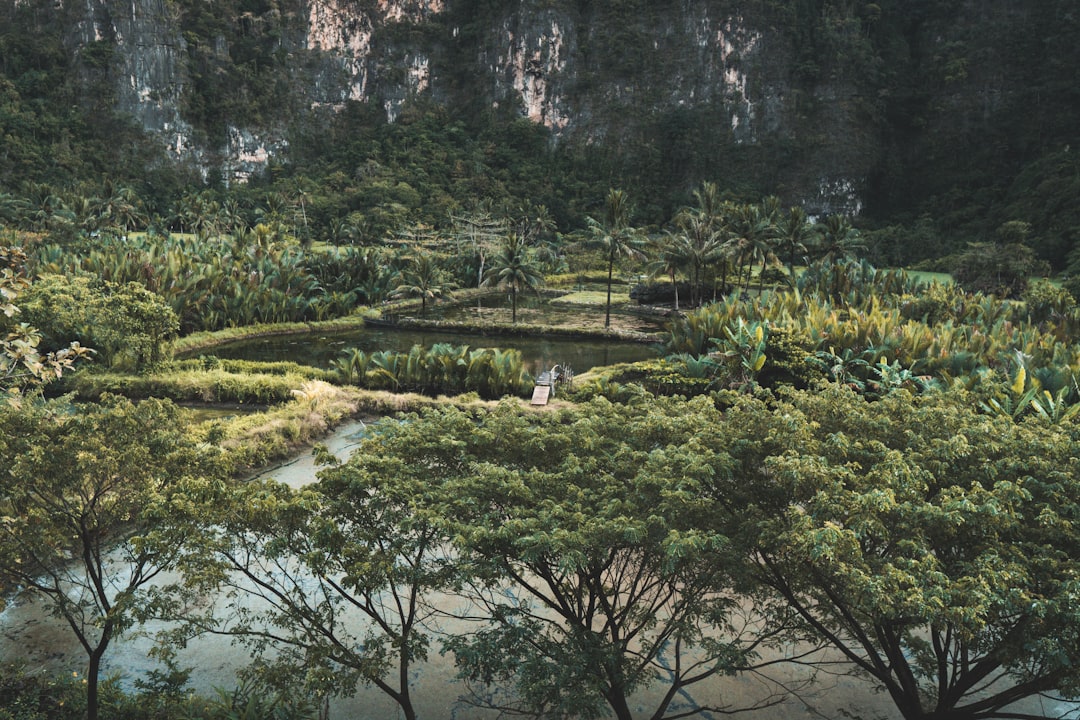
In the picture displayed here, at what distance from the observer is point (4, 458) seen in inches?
218

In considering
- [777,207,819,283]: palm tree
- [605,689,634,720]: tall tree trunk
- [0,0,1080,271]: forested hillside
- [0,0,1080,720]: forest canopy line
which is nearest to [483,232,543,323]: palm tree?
[0,0,1080,720]: forest canopy line

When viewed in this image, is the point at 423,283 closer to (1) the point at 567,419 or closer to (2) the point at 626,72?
(1) the point at 567,419

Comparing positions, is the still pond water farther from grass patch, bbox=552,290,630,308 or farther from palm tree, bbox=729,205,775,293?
grass patch, bbox=552,290,630,308

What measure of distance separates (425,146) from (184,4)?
37817 millimetres

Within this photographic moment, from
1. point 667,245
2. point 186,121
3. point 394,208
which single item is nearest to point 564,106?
point 394,208

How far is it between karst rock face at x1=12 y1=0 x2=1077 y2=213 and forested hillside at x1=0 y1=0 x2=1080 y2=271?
0.26 metres

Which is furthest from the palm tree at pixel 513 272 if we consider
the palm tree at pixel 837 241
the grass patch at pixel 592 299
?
the palm tree at pixel 837 241

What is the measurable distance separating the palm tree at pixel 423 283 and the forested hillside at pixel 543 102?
3042cm

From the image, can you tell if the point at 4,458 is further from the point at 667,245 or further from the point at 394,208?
the point at 394,208

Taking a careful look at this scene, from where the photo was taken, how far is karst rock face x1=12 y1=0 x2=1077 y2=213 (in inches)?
3278

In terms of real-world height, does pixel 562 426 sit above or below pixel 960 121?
below

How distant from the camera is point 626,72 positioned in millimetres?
95500

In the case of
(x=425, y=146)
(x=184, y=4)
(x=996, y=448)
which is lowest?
(x=996, y=448)

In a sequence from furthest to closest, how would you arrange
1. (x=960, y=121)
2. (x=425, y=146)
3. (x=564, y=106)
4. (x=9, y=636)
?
(x=564, y=106) → (x=425, y=146) → (x=960, y=121) → (x=9, y=636)
